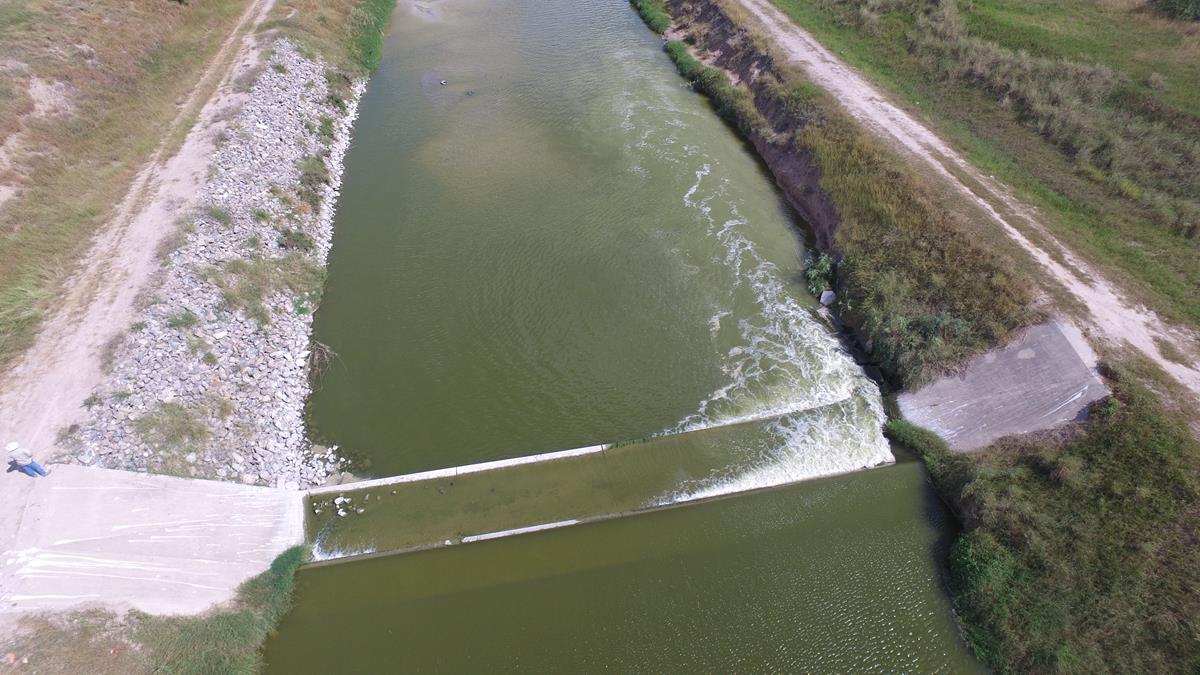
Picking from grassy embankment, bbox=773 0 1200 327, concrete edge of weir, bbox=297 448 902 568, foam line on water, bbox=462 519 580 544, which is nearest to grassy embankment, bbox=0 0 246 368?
concrete edge of weir, bbox=297 448 902 568

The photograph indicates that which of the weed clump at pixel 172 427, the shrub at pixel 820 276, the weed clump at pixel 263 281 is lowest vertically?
the weed clump at pixel 172 427

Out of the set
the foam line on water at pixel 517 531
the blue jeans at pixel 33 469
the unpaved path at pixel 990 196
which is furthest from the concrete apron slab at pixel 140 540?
the unpaved path at pixel 990 196

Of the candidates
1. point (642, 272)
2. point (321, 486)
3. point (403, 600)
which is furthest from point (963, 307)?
point (321, 486)

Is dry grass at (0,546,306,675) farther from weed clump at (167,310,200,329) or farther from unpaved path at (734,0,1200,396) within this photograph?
unpaved path at (734,0,1200,396)

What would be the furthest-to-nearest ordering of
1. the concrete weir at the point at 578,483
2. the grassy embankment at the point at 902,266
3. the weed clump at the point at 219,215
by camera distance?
the weed clump at the point at 219,215 < the grassy embankment at the point at 902,266 < the concrete weir at the point at 578,483

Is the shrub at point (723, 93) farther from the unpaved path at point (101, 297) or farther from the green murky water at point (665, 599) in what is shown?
the unpaved path at point (101, 297)

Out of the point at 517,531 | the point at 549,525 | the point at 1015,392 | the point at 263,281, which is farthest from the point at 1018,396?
the point at 263,281

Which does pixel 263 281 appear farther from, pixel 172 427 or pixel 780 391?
pixel 780 391
